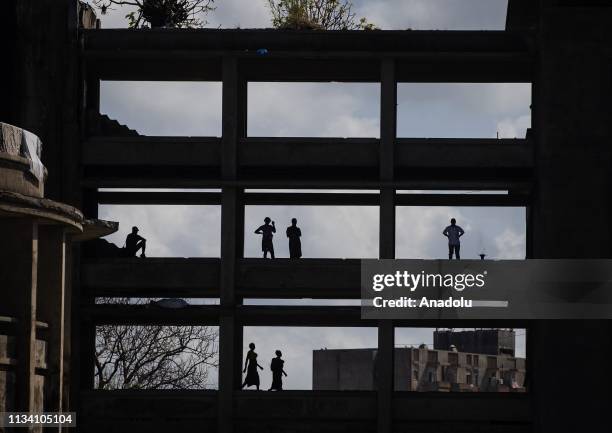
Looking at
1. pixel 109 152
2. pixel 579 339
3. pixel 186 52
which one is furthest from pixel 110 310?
pixel 579 339

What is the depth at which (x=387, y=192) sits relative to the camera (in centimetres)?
4309

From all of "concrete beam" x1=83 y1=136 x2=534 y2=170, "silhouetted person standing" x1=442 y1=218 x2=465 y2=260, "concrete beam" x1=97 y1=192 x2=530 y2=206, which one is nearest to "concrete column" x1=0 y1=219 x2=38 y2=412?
"concrete beam" x1=83 y1=136 x2=534 y2=170

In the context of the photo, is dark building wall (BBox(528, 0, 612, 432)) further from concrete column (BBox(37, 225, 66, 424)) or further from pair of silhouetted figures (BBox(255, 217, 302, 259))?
concrete column (BBox(37, 225, 66, 424))

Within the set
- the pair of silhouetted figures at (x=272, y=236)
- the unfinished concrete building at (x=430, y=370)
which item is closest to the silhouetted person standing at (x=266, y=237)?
the pair of silhouetted figures at (x=272, y=236)

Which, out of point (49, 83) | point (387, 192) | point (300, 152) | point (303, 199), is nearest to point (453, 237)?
point (387, 192)

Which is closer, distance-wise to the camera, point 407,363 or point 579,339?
point 579,339

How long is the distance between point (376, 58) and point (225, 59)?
4.30m

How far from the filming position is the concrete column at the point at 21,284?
27.5m

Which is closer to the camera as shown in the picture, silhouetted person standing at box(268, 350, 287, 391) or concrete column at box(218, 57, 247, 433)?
concrete column at box(218, 57, 247, 433)

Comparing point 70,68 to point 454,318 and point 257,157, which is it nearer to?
point 257,157

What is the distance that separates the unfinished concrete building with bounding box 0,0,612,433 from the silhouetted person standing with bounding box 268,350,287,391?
1084 mm

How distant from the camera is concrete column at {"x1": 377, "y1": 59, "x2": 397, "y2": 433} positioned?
139ft

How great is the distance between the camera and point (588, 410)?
40938mm

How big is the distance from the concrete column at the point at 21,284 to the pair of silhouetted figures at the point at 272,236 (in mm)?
16270
